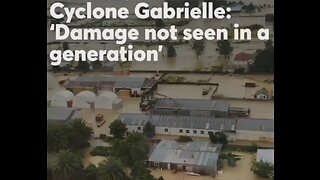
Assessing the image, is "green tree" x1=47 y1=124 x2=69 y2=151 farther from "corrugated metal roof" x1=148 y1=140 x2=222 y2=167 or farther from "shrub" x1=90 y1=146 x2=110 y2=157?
"corrugated metal roof" x1=148 y1=140 x2=222 y2=167

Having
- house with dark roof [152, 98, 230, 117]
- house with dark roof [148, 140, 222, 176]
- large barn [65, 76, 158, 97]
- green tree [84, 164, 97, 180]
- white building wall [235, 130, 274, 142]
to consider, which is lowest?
green tree [84, 164, 97, 180]

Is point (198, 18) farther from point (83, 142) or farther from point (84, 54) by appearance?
point (83, 142)

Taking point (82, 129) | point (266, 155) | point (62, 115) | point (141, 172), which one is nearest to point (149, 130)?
point (141, 172)

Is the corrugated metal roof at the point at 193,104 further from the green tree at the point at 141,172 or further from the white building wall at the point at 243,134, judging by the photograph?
the green tree at the point at 141,172

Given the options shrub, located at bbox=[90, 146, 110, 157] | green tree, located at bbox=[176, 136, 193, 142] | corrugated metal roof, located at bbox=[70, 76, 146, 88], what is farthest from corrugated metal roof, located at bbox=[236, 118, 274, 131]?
shrub, located at bbox=[90, 146, 110, 157]

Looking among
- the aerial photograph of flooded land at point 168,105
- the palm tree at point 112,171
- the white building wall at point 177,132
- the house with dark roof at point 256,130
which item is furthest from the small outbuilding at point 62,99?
the house with dark roof at point 256,130
